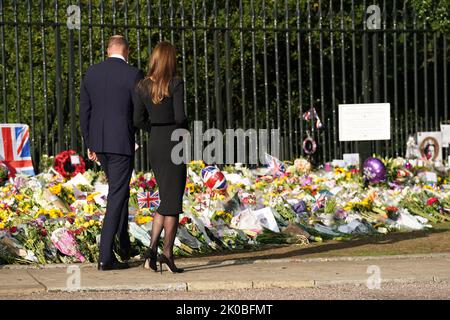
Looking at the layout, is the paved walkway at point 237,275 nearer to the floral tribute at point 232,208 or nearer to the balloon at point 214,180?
the floral tribute at point 232,208

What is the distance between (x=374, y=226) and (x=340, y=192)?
3.51 ft

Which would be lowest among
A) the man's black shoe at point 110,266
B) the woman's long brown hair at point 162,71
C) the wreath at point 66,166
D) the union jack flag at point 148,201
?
the man's black shoe at point 110,266

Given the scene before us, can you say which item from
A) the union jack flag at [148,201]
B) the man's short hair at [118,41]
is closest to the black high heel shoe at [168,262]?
the man's short hair at [118,41]

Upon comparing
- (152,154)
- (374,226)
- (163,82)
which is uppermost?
(163,82)

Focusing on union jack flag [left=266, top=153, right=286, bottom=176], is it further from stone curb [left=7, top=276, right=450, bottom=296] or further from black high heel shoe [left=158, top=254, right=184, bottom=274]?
stone curb [left=7, top=276, right=450, bottom=296]

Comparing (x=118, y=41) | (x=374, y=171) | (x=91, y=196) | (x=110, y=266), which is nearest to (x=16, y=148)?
(x=91, y=196)

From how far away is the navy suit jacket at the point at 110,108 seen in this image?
8.47 metres

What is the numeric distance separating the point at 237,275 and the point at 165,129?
1.21 meters

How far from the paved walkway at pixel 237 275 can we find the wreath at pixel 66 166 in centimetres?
418

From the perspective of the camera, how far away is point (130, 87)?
28.0 feet

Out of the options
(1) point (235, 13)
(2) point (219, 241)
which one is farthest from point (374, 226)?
(1) point (235, 13)

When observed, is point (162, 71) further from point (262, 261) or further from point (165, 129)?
point (262, 261)

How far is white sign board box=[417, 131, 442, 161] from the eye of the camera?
16.2 meters

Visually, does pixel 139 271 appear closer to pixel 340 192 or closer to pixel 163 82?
pixel 163 82
